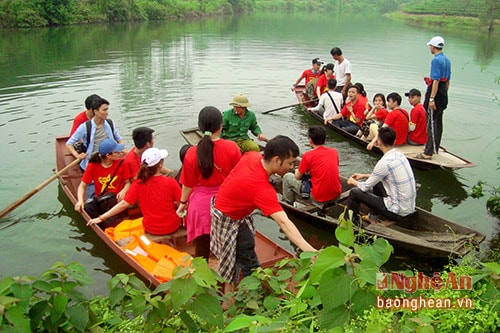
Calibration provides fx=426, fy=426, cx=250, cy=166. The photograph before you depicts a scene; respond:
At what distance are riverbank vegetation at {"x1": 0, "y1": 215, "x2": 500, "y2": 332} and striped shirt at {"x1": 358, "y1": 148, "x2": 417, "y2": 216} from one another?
8.61ft

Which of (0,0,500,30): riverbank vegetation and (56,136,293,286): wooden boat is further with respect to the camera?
(0,0,500,30): riverbank vegetation

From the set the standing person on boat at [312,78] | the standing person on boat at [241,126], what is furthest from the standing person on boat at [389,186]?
the standing person on boat at [312,78]

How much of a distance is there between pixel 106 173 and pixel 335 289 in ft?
14.4

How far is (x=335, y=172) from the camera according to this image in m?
6.10

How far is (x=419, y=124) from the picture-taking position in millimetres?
8945

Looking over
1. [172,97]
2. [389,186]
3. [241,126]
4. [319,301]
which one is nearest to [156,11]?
[172,97]

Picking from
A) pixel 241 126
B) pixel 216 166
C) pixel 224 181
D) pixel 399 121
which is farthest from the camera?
pixel 399 121

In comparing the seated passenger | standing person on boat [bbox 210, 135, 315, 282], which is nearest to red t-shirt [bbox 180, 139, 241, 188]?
standing person on boat [bbox 210, 135, 315, 282]

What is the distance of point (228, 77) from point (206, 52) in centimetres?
644

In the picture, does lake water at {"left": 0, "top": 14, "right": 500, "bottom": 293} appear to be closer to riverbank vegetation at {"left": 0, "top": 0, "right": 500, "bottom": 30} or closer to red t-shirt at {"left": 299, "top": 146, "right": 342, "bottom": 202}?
red t-shirt at {"left": 299, "top": 146, "right": 342, "bottom": 202}

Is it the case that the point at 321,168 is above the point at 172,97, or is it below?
above

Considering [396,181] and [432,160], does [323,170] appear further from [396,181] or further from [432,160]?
[432,160]

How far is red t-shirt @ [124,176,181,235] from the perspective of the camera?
5047mm

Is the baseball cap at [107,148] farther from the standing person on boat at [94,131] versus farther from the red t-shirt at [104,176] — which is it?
the standing person on boat at [94,131]
